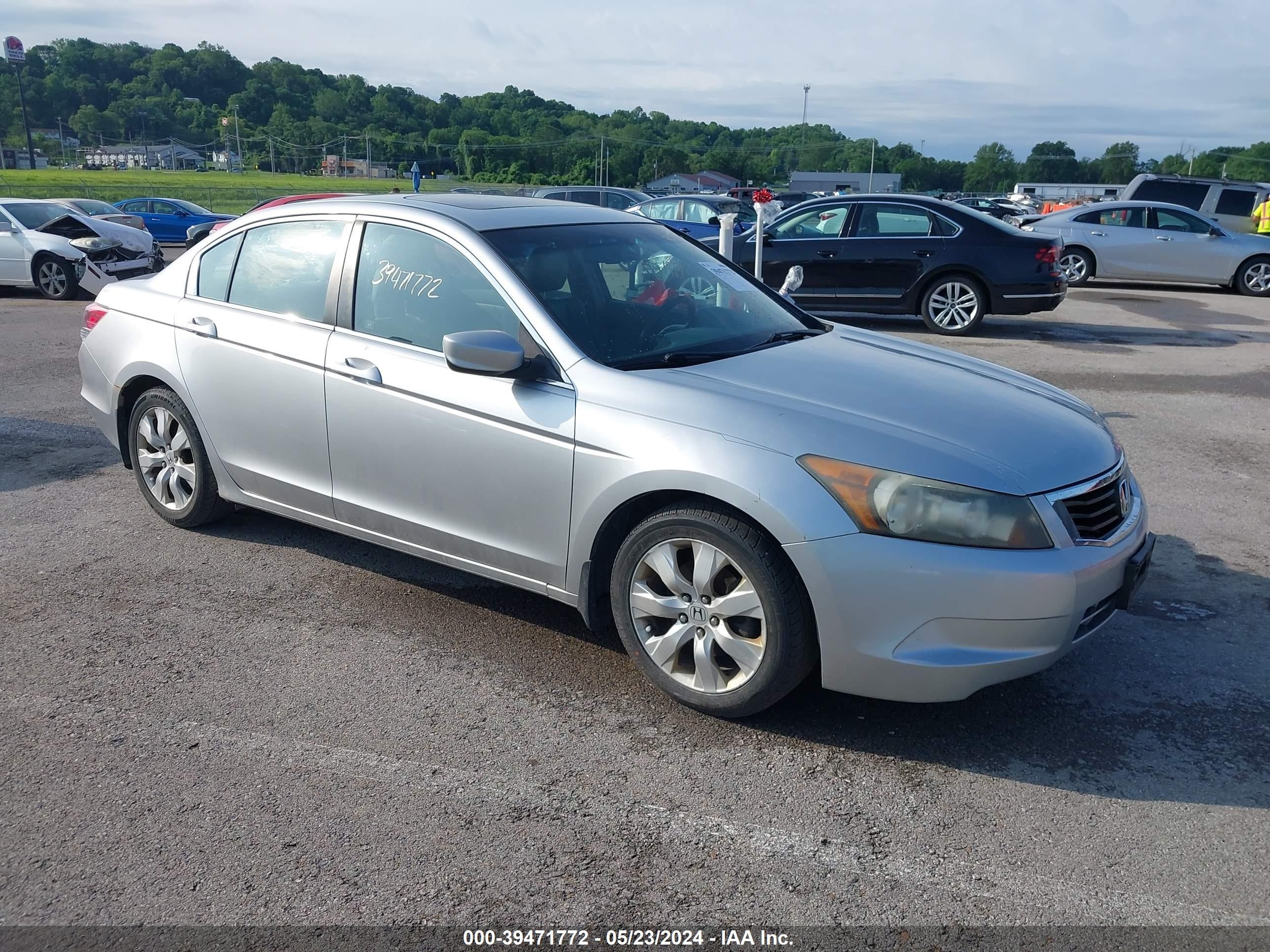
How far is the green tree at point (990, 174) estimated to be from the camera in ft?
432

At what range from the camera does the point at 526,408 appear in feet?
12.4

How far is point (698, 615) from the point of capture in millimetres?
3514

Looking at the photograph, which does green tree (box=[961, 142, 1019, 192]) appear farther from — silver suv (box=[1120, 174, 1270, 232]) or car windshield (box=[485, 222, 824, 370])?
car windshield (box=[485, 222, 824, 370])

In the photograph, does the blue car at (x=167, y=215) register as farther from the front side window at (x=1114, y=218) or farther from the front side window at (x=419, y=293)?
the front side window at (x=419, y=293)

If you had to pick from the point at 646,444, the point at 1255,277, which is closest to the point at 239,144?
the point at 1255,277

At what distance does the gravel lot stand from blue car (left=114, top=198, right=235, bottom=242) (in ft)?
84.6

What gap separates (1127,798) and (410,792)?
2147 millimetres

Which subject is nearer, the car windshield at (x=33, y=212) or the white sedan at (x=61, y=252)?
the white sedan at (x=61, y=252)

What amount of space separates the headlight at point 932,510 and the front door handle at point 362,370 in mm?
1915

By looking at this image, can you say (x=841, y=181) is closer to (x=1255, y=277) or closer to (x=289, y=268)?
(x=1255, y=277)

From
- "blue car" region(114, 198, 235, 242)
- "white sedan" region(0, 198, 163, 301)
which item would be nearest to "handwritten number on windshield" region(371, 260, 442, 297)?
"white sedan" region(0, 198, 163, 301)

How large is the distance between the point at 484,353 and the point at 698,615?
3.85 feet

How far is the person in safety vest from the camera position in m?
19.7

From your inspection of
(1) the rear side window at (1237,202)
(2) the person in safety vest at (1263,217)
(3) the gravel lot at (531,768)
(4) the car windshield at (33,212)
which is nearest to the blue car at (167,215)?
(4) the car windshield at (33,212)
